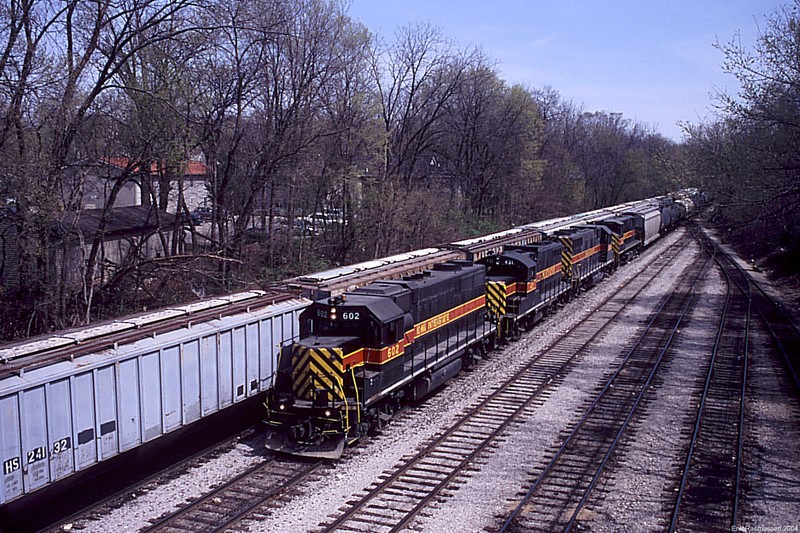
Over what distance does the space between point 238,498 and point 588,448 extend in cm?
726

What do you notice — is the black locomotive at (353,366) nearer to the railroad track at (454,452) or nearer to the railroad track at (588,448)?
the railroad track at (454,452)

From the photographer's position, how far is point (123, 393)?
11.1m

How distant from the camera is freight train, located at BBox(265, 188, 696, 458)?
12.8m

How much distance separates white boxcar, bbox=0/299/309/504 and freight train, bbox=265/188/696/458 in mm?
1205

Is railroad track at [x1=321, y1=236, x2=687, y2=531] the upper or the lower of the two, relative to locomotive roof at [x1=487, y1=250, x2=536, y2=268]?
lower

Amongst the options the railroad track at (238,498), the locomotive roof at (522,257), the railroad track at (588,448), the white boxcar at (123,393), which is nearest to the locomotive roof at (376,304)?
the white boxcar at (123,393)

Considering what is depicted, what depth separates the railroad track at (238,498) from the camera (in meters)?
10.3

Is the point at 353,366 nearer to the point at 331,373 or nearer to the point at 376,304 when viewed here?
the point at 331,373

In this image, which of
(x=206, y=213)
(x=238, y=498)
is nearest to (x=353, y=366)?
(x=238, y=498)

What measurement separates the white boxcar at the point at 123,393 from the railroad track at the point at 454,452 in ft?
12.7

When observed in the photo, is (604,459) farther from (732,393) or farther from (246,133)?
(246,133)

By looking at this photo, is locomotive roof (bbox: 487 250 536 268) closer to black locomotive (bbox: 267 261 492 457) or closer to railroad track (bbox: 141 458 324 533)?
black locomotive (bbox: 267 261 492 457)

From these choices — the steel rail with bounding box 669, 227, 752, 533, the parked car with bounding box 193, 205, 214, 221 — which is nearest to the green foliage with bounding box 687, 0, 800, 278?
the steel rail with bounding box 669, 227, 752, 533

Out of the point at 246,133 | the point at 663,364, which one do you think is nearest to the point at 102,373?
the point at 663,364
